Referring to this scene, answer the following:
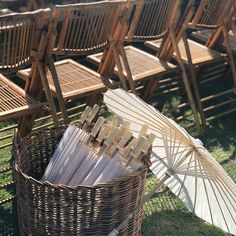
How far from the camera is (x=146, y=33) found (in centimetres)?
357

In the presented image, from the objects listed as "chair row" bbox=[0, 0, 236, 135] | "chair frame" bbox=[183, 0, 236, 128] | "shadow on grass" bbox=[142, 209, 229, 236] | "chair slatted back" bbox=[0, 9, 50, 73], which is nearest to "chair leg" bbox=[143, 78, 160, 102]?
"chair row" bbox=[0, 0, 236, 135]

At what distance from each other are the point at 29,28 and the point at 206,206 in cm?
144

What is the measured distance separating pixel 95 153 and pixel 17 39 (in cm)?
86

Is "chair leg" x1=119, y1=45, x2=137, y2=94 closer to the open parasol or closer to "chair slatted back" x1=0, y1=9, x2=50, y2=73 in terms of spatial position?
"chair slatted back" x1=0, y1=9, x2=50, y2=73

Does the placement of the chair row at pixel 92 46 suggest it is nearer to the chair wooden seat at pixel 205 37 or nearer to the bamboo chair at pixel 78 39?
the bamboo chair at pixel 78 39

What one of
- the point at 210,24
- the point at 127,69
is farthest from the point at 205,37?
the point at 127,69

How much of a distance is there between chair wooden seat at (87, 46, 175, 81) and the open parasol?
116 centimetres

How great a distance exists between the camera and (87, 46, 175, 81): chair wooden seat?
3718 mm

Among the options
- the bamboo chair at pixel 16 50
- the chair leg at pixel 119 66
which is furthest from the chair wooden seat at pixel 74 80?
the bamboo chair at pixel 16 50

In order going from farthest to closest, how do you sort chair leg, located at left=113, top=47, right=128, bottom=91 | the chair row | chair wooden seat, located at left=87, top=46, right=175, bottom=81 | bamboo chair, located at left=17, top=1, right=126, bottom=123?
chair wooden seat, located at left=87, top=46, right=175, bottom=81 < chair leg, located at left=113, top=47, right=128, bottom=91 < bamboo chair, located at left=17, top=1, right=126, bottom=123 < the chair row

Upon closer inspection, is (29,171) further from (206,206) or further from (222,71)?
(222,71)

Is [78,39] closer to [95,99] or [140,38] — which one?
[140,38]

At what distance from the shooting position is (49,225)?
2273 mm

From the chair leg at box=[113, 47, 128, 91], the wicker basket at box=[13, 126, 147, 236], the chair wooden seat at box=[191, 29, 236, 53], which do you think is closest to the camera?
the wicker basket at box=[13, 126, 147, 236]
